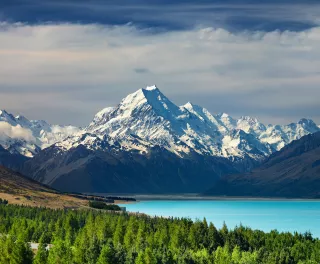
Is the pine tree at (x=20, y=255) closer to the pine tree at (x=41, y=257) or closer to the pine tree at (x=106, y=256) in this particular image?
the pine tree at (x=41, y=257)

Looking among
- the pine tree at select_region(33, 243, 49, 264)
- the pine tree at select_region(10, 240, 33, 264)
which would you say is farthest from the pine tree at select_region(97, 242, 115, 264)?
the pine tree at select_region(10, 240, 33, 264)

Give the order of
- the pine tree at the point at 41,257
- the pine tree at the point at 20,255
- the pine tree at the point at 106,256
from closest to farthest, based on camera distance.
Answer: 1. the pine tree at the point at 106,256
2. the pine tree at the point at 41,257
3. the pine tree at the point at 20,255

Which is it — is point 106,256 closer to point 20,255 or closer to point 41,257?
point 41,257

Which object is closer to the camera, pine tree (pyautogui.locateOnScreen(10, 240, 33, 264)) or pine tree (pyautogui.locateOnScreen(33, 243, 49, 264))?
pine tree (pyautogui.locateOnScreen(33, 243, 49, 264))

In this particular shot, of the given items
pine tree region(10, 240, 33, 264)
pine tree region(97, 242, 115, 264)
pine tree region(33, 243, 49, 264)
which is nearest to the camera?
pine tree region(97, 242, 115, 264)

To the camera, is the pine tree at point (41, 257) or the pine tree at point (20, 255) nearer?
the pine tree at point (41, 257)

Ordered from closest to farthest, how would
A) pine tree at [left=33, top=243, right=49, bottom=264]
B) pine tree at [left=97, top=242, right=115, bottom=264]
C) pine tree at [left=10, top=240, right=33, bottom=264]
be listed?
pine tree at [left=97, top=242, right=115, bottom=264] < pine tree at [left=33, top=243, right=49, bottom=264] < pine tree at [left=10, top=240, right=33, bottom=264]

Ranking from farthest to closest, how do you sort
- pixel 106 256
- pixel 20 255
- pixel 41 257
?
pixel 20 255 < pixel 41 257 < pixel 106 256

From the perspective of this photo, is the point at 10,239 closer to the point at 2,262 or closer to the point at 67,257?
the point at 2,262

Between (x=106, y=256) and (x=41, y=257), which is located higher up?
(x=106, y=256)

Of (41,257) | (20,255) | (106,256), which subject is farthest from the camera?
(20,255)

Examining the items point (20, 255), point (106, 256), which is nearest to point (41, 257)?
point (20, 255)

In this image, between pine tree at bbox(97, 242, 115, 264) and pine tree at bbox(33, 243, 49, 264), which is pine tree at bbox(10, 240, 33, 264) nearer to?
pine tree at bbox(33, 243, 49, 264)

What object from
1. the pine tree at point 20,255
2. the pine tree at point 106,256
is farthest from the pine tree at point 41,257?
the pine tree at point 106,256
